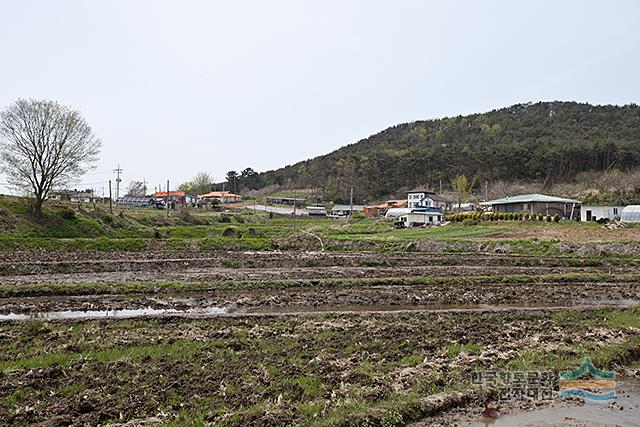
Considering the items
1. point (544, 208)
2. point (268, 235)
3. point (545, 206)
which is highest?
point (545, 206)

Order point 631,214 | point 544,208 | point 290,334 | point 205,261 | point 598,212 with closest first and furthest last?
point 290,334 < point 205,261 < point 631,214 < point 598,212 < point 544,208

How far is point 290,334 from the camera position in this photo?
1082cm

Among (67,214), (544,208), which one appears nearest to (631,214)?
(544,208)

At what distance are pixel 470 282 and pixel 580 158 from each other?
90.8 metres

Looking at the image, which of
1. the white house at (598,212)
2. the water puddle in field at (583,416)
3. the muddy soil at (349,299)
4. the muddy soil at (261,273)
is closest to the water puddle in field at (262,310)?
the muddy soil at (349,299)

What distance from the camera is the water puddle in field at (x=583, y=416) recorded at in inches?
251

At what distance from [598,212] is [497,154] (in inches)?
2163

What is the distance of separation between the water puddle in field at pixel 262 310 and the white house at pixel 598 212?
3813 cm

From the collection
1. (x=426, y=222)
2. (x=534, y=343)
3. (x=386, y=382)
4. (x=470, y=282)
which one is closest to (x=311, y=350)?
(x=386, y=382)

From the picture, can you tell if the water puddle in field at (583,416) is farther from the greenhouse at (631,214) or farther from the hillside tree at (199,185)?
the hillside tree at (199,185)

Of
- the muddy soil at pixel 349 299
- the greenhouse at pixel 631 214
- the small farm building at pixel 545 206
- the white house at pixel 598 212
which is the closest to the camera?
the muddy soil at pixel 349 299

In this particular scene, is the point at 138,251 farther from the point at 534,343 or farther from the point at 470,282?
the point at 534,343

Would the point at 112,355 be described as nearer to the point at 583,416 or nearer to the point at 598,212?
the point at 583,416

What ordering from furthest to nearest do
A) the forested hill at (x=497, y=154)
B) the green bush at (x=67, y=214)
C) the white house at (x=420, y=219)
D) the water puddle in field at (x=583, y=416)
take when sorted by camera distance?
the forested hill at (x=497, y=154), the white house at (x=420, y=219), the green bush at (x=67, y=214), the water puddle in field at (x=583, y=416)
